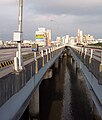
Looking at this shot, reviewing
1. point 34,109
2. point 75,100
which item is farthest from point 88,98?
point 34,109

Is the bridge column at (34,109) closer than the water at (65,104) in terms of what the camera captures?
Yes

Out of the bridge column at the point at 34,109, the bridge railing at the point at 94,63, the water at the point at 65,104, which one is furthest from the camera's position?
the water at the point at 65,104

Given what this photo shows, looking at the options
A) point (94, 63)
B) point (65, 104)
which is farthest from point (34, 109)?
point (65, 104)

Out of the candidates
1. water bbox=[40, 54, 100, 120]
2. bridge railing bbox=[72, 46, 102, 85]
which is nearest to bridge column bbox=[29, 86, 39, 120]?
water bbox=[40, 54, 100, 120]

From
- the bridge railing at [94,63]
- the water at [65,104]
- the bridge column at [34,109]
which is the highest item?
the bridge railing at [94,63]

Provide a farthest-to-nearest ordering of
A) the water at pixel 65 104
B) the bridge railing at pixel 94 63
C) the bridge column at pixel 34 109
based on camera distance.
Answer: the water at pixel 65 104, the bridge column at pixel 34 109, the bridge railing at pixel 94 63

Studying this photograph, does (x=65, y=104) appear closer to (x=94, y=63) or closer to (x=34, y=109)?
(x=34, y=109)

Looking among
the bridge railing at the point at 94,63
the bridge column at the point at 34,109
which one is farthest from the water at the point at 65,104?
the bridge railing at the point at 94,63

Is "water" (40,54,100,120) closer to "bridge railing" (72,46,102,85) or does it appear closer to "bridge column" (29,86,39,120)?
"bridge column" (29,86,39,120)

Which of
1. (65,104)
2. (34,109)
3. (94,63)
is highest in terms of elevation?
(94,63)

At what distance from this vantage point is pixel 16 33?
10.8m

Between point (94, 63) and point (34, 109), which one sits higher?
point (94, 63)

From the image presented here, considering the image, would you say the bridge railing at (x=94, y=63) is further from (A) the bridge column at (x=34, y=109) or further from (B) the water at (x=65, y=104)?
(A) the bridge column at (x=34, y=109)

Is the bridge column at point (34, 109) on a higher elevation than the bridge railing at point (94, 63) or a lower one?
lower
